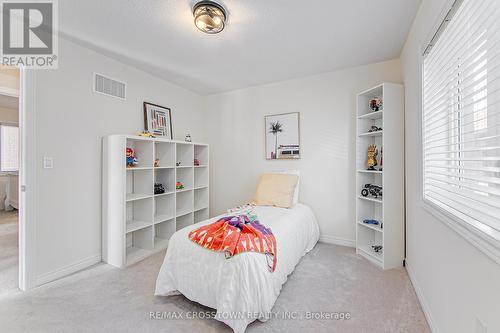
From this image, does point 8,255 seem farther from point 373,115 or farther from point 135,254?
point 373,115

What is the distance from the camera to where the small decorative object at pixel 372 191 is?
2602 millimetres

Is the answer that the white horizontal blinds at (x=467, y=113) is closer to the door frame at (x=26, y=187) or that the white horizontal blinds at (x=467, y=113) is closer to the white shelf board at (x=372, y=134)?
the white shelf board at (x=372, y=134)

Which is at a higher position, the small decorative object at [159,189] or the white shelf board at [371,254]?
the small decorative object at [159,189]

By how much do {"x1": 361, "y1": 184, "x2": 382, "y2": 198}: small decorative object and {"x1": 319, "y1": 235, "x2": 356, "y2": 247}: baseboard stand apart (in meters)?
0.73

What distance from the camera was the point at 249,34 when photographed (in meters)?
2.19

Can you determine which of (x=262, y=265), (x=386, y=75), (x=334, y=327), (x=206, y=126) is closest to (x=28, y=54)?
(x=206, y=126)

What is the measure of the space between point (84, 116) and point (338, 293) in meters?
3.14

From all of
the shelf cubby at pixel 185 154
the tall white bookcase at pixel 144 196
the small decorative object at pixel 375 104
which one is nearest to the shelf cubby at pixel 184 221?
the tall white bookcase at pixel 144 196

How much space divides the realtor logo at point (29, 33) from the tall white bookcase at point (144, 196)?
0.93 metres

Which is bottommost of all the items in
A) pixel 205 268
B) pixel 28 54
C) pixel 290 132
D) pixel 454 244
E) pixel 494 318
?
pixel 205 268

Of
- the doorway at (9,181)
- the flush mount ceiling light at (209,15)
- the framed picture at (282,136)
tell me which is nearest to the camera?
the flush mount ceiling light at (209,15)

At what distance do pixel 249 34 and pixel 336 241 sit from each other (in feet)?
9.20

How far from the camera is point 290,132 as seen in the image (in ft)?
11.1

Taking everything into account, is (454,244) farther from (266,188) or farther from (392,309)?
(266,188)
